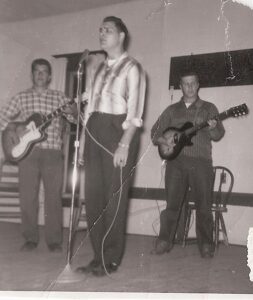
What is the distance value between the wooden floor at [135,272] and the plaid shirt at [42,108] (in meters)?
0.76

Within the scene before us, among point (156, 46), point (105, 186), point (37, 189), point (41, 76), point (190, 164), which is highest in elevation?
point (156, 46)

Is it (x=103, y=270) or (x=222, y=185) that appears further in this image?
(x=222, y=185)

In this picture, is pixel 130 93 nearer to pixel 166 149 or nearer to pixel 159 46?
pixel 166 149

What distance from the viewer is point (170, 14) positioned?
4.00 meters

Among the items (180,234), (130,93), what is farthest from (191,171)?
(130,93)

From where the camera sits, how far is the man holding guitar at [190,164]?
2.78 m

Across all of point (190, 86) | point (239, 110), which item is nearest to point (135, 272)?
point (239, 110)

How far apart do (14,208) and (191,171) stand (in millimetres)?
2147

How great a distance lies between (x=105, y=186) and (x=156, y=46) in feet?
8.40

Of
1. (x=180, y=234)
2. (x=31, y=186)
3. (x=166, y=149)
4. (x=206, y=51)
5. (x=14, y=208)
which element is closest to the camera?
(x=31, y=186)

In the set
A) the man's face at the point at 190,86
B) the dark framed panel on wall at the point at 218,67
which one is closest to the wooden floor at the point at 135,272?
the man's face at the point at 190,86

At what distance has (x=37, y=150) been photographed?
2598mm

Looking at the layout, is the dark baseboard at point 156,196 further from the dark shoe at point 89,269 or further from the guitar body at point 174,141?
the dark shoe at point 89,269

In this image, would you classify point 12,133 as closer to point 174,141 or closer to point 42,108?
point 42,108
